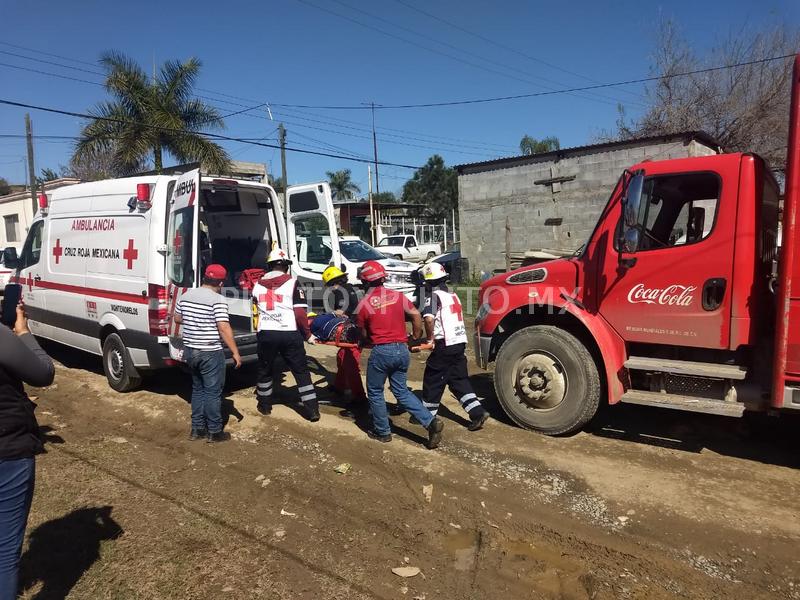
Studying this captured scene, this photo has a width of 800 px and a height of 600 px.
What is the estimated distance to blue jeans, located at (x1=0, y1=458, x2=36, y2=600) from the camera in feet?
7.98

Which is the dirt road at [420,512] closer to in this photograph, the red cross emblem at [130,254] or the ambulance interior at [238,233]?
the red cross emblem at [130,254]

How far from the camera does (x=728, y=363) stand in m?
4.49

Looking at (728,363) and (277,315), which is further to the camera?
(277,315)

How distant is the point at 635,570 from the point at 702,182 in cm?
314

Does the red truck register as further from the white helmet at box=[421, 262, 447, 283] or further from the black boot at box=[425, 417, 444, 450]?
the black boot at box=[425, 417, 444, 450]

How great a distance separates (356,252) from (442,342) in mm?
10321

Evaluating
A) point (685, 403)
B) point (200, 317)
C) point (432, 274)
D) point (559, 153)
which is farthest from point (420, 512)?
point (559, 153)

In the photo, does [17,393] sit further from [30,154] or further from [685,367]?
[30,154]

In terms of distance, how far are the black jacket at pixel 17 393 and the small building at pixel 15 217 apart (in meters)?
32.3

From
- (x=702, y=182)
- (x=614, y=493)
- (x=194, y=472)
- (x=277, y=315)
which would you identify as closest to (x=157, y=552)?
(x=194, y=472)

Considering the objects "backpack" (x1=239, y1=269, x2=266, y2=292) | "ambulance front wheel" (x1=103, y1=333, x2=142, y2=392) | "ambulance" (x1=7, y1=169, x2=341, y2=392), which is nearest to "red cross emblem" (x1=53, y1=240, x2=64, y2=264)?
"ambulance" (x1=7, y1=169, x2=341, y2=392)

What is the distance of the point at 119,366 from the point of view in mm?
6914

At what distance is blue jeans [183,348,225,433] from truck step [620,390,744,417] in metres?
3.73

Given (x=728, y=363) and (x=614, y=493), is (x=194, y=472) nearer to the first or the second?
(x=614, y=493)
